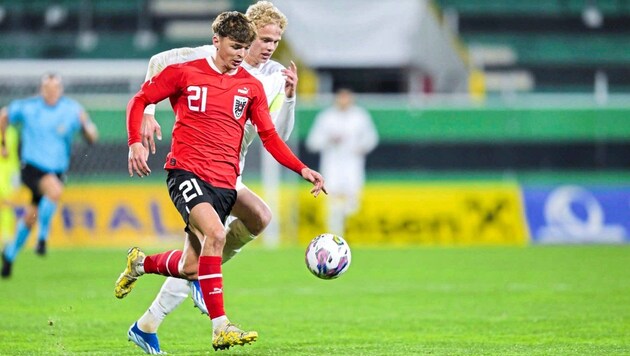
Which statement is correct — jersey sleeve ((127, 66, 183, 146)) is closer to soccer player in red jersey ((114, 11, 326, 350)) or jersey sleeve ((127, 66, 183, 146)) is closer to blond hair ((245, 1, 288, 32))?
soccer player in red jersey ((114, 11, 326, 350))

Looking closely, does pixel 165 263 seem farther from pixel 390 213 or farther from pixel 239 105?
pixel 390 213

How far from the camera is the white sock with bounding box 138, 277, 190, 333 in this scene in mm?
7426

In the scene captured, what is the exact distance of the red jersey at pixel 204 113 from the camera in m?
7.17

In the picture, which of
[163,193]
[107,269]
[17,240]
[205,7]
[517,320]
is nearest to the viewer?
[517,320]

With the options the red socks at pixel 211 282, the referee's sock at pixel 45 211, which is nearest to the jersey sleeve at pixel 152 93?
the red socks at pixel 211 282

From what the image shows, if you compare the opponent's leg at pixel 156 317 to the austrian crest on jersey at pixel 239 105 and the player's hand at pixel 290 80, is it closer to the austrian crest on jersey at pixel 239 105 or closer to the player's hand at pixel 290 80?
the austrian crest on jersey at pixel 239 105

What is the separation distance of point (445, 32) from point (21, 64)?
9885 millimetres

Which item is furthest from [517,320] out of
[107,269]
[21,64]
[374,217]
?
[21,64]

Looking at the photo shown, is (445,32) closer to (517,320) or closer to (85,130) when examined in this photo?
(85,130)

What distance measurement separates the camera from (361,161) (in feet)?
68.2

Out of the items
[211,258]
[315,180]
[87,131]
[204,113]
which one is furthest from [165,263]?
[87,131]

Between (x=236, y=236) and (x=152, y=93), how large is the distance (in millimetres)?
1223

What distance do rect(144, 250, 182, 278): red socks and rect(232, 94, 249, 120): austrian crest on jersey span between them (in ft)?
3.02

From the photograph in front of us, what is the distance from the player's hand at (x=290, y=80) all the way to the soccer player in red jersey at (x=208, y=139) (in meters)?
0.46
